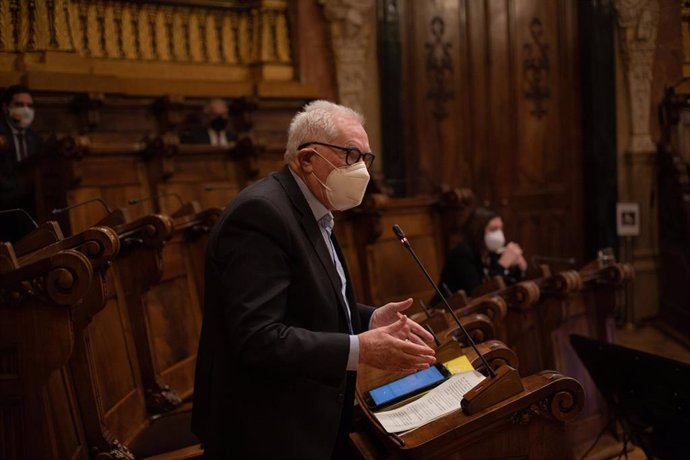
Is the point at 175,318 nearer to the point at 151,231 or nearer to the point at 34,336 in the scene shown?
the point at 151,231

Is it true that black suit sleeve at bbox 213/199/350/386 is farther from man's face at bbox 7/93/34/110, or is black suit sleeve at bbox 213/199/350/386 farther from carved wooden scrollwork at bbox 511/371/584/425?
man's face at bbox 7/93/34/110

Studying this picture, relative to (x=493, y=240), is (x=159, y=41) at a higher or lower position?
higher

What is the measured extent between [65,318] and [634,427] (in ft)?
6.39

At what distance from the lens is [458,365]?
206cm

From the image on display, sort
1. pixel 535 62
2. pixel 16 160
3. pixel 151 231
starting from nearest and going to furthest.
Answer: pixel 151 231 < pixel 16 160 < pixel 535 62

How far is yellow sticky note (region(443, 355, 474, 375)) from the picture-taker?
2.03 metres

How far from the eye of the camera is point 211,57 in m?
5.94

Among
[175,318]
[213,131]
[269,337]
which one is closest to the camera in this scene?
[269,337]

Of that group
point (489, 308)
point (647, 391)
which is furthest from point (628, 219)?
point (647, 391)

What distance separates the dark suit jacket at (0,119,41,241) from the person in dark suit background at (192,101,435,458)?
2205 mm

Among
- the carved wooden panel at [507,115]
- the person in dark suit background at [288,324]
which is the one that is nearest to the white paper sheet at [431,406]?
the person in dark suit background at [288,324]

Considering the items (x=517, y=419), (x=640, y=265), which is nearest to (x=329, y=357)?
(x=517, y=419)

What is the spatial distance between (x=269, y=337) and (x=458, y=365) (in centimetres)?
74

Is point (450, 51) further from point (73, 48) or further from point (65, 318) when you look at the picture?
point (65, 318)
